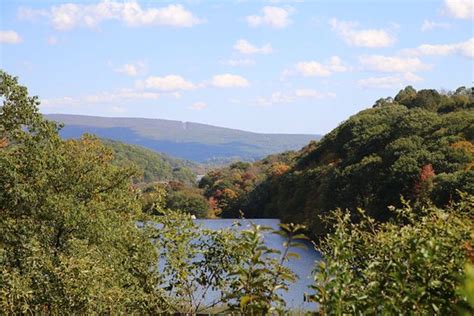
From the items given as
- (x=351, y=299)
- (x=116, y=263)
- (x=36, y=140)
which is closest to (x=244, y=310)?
(x=351, y=299)

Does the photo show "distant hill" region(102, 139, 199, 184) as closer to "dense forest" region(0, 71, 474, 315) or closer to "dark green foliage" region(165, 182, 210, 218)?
"dark green foliage" region(165, 182, 210, 218)

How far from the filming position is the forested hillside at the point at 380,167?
44.2 metres

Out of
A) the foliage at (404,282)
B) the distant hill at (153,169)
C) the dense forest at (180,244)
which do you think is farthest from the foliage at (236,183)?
the foliage at (404,282)

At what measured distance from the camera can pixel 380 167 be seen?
50031 mm

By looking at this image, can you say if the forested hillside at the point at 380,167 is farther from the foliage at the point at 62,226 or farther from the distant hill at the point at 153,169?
the distant hill at the point at 153,169

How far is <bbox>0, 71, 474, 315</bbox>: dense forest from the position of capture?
11.8 feet

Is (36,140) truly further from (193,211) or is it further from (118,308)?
(193,211)

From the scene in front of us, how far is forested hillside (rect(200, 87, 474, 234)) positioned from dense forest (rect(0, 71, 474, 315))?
219mm

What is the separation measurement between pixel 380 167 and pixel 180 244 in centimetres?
4047

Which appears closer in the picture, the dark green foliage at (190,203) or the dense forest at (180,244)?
the dense forest at (180,244)

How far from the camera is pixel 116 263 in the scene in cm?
1493

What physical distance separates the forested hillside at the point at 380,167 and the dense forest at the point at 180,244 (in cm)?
22

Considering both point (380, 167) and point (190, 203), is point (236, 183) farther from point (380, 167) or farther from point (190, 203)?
point (380, 167)

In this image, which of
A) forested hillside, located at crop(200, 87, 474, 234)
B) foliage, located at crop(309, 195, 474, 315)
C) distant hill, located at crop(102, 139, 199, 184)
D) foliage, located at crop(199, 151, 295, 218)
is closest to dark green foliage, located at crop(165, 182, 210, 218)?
foliage, located at crop(199, 151, 295, 218)
